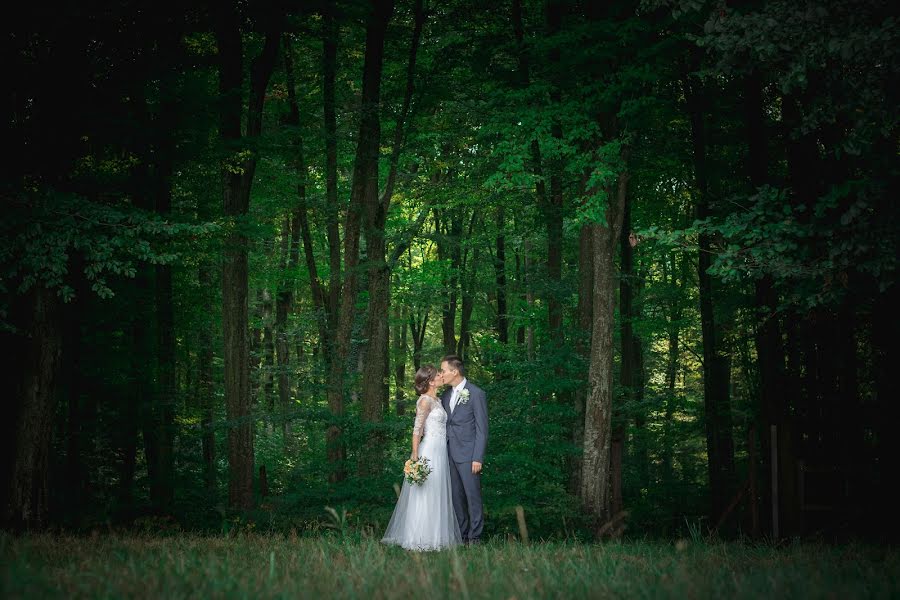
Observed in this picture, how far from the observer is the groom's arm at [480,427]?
8953 millimetres

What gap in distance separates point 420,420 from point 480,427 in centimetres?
88

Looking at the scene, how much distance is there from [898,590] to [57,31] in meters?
11.2

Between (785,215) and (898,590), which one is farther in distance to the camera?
(785,215)

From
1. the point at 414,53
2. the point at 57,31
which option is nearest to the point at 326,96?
the point at 414,53

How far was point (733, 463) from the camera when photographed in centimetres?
2008

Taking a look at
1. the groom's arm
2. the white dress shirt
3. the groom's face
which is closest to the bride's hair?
the groom's face

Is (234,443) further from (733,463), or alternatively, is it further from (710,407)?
(733,463)

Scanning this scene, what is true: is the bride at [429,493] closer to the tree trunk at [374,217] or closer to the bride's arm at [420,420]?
the bride's arm at [420,420]

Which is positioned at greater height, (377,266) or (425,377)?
(377,266)

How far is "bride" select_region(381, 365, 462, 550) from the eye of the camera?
358 inches

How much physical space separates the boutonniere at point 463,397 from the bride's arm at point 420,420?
491mm

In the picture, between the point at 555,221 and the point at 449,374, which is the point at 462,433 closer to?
the point at 449,374

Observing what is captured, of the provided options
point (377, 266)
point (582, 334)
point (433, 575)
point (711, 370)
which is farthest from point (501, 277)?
point (433, 575)

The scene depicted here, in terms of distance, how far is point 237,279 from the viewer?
1531 cm
